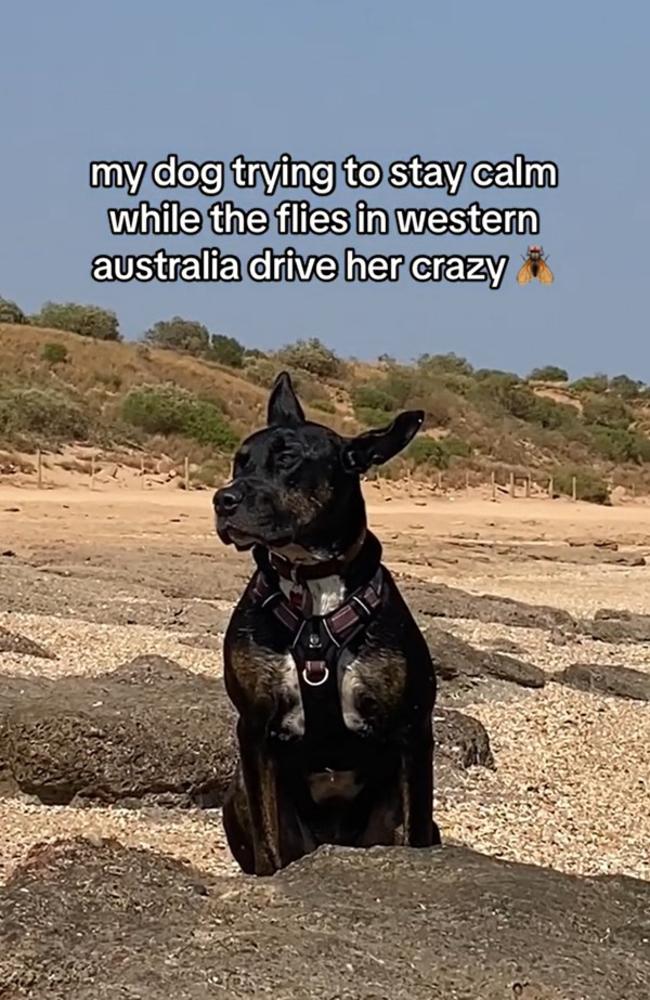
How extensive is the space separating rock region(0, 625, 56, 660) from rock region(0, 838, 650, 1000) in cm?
640

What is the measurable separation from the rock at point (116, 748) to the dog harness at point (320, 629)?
7.59 feet

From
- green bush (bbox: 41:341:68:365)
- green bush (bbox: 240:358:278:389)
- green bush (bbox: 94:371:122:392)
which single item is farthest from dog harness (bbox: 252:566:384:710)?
green bush (bbox: 240:358:278:389)

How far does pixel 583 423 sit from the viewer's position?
6000 centimetres

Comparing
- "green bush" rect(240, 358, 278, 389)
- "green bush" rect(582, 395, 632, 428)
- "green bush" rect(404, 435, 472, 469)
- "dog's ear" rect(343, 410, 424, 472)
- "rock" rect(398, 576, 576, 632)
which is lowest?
"rock" rect(398, 576, 576, 632)

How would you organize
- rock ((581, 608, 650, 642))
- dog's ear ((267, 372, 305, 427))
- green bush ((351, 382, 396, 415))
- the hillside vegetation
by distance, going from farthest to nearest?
green bush ((351, 382, 396, 415)) < the hillside vegetation < rock ((581, 608, 650, 642)) < dog's ear ((267, 372, 305, 427))

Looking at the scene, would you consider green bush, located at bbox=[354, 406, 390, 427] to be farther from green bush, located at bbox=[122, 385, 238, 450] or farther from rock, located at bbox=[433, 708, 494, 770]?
rock, located at bbox=[433, 708, 494, 770]

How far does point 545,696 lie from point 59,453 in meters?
20.8

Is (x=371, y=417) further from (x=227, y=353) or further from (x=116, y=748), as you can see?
(x=116, y=748)

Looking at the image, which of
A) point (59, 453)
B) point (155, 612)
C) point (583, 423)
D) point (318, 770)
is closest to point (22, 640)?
point (155, 612)

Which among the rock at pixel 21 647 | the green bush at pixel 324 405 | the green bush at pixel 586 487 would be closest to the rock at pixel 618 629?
the rock at pixel 21 647

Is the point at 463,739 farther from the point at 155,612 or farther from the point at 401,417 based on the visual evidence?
the point at 155,612

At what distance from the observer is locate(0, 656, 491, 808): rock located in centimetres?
655

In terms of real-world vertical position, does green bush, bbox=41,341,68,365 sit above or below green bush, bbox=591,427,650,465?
above

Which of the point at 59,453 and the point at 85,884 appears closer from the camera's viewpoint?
the point at 85,884
